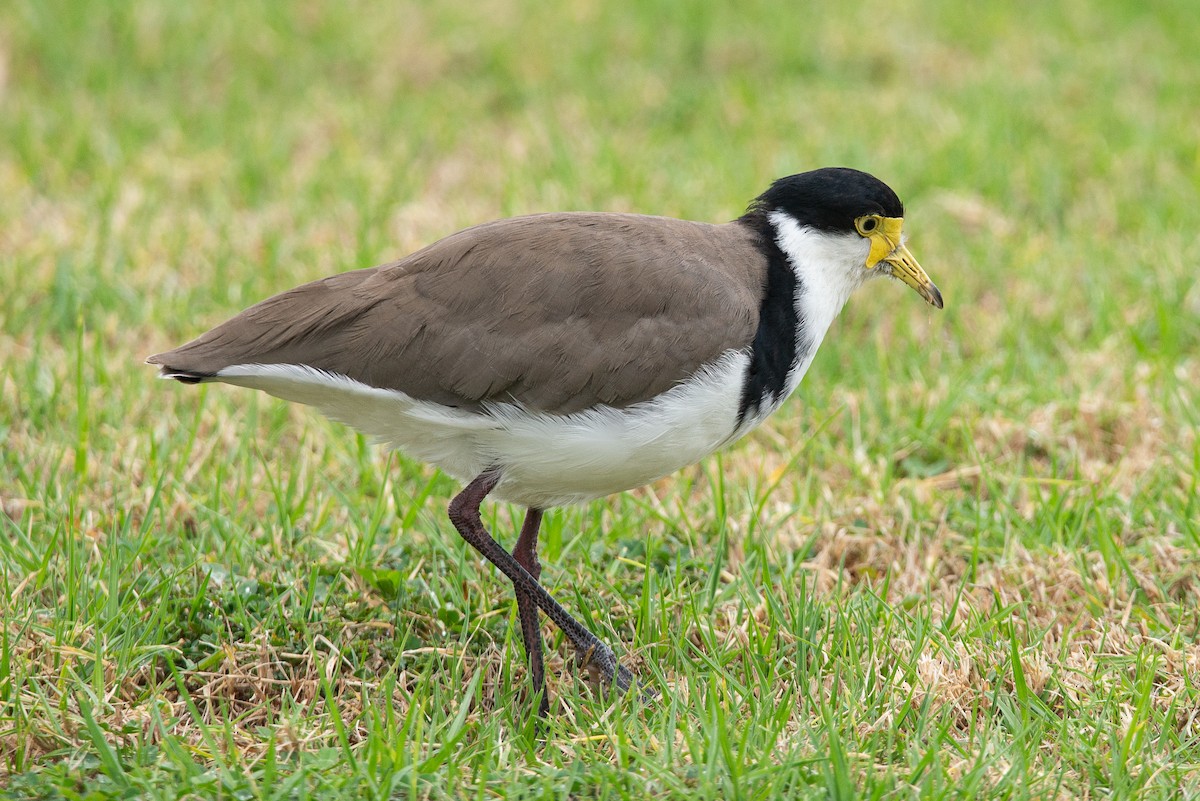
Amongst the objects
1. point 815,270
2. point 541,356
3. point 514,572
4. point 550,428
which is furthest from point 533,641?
point 815,270

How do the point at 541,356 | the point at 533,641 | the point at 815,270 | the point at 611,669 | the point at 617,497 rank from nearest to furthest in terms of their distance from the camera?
the point at 541,356
the point at 611,669
the point at 533,641
the point at 815,270
the point at 617,497

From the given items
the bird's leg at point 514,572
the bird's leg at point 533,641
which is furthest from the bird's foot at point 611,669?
the bird's leg at point 533,641

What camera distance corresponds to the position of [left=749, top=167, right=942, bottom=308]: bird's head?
4.08 meters

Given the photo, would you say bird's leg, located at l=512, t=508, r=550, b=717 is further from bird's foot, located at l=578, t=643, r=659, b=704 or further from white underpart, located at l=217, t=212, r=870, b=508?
white underpart, located at l=217, t=212, r=870, b=508

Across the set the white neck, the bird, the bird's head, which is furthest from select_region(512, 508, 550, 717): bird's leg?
the bird's head

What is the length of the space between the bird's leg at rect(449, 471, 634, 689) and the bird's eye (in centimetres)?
129

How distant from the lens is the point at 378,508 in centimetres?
435

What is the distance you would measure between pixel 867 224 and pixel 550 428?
117 centimetres

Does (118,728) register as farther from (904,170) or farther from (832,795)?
(904,170)

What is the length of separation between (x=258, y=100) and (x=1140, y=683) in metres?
6.65

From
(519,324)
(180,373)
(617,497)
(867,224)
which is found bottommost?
(617,497)

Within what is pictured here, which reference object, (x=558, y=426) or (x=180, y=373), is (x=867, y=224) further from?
(x=180, y=373)

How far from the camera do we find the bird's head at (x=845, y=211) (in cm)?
408

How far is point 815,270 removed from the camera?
4.06 meters
